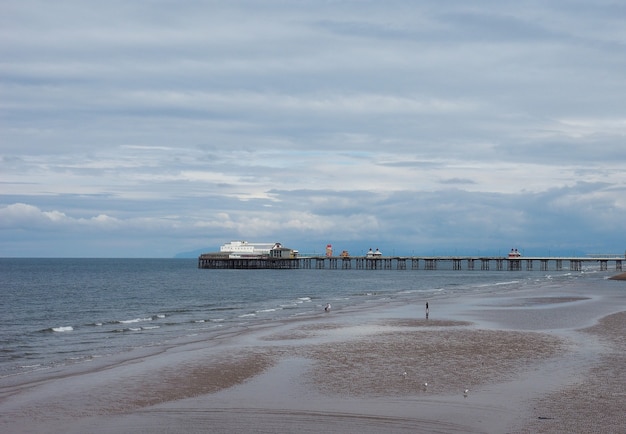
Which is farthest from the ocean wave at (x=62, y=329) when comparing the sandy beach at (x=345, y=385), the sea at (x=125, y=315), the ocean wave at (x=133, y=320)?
the sandy beach at (x=345, y=385)

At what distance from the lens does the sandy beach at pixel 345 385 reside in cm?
1667

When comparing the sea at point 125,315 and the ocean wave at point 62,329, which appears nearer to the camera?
the sea at point 125,315

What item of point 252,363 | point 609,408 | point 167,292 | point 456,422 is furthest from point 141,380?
point 167,292

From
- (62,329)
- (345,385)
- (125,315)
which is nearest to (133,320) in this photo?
(125,315)

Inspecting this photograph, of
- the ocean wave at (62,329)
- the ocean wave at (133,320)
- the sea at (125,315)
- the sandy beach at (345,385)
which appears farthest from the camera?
the ocean wave at (133,320)

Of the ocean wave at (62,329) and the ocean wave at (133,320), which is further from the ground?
the ocean wave at (133,320)

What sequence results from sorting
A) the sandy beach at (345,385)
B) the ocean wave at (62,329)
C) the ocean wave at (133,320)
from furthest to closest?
the ocean wave at (133,320), the ocean wave at (62,329), the sandy beach at (345,385)

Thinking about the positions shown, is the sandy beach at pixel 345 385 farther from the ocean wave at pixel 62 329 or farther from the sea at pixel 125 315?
the ocean wave at pixel 62 329

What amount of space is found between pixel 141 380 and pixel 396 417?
9.14 m

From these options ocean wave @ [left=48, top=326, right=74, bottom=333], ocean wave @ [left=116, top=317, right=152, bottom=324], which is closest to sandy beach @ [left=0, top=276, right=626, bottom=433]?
ocean wave @ [left=48, top=326, right=74, bottom=333]

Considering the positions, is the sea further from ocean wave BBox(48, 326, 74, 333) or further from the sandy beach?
the sandy beach

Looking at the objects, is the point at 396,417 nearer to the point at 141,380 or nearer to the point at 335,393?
the point at 335,393

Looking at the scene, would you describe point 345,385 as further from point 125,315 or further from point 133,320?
point 125,315

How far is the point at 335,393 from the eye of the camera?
779 inches
